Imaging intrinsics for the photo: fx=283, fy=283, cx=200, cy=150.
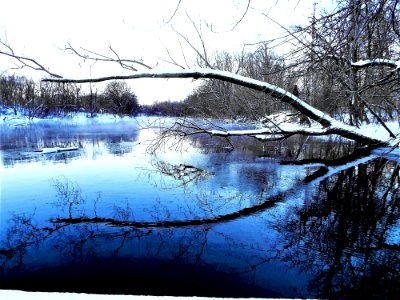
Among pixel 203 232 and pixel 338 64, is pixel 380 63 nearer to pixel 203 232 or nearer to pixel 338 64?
pixel 338 64

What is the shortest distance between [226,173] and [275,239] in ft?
12.9

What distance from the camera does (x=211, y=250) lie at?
12.2 ft

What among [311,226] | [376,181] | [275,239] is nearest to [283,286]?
[275,239]

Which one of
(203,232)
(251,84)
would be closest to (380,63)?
(251,84)

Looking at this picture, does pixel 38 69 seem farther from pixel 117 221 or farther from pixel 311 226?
pixel 311 226

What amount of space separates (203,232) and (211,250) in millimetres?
534

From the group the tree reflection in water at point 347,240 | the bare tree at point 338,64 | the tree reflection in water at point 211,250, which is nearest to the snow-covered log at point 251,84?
the bare tree at point 338,64

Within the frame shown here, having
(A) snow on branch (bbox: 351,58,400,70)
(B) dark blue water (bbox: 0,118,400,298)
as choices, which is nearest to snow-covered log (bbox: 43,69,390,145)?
(B) dark blue water (bbox: 0,118,400,298)

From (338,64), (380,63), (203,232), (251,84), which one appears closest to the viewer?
(203,232)

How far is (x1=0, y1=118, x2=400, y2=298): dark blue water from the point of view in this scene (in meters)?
3.11

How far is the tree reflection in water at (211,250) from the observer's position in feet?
10.0

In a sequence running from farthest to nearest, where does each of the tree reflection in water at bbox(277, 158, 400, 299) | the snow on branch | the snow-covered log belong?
1. the snow-covered log
2. the snow on branch
3. the tree reflection in water at bbox(277, 158, 400, 299)

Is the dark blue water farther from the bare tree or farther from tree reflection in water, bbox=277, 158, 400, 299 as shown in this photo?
the bare tree

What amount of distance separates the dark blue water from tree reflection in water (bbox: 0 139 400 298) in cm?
2
